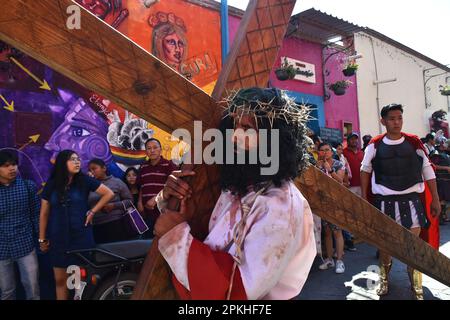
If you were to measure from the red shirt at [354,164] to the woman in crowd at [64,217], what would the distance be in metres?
4.60

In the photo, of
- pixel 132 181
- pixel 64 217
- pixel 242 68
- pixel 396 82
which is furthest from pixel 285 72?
pixel 242 68

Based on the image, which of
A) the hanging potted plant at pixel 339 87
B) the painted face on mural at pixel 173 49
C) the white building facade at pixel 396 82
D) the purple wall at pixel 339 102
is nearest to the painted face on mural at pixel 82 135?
the painted face on mural at pixel 173 49

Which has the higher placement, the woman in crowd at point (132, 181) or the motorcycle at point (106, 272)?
the woman in crowd at point (132, 181)

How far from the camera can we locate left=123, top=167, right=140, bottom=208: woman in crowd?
5.38m

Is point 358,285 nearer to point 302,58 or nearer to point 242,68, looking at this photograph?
point 242,68

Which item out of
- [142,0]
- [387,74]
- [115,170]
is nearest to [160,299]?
[115,170]

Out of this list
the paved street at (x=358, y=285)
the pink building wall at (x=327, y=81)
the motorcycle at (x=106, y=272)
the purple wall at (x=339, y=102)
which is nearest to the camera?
the motorcycle at (x=106, y=272)

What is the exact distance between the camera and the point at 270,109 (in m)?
1.24

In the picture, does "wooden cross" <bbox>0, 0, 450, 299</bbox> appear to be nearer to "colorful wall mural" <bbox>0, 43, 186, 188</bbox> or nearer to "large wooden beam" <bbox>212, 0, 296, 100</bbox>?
"large wooden beam" <bbox>212, 0, 296, 100</bbox>

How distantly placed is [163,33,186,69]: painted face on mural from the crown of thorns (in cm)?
562

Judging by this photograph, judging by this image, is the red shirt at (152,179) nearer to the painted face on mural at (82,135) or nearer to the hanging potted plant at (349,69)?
the painted face on mural at (82,135)

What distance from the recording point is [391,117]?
4.07 m

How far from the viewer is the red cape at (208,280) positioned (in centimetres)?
113
